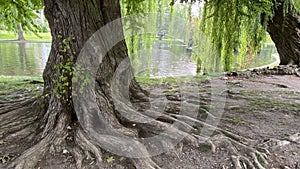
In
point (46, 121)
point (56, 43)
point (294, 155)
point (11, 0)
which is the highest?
point (11, 0)

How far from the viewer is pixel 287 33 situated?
5664 millimetres

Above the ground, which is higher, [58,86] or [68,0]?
[68,0]

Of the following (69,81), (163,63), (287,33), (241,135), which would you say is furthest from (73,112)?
(163,63)

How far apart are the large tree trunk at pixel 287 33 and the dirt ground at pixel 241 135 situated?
2755 mm

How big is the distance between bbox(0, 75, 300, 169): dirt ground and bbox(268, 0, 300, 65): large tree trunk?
2.76 metres

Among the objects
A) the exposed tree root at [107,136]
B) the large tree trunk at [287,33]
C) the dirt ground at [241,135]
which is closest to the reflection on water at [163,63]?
the dirt ground at [241,135]

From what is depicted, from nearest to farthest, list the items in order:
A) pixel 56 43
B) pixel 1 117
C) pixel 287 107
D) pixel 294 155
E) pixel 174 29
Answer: pixel 294 155
pixel 56 43
pixel 1 117
pixel 287 107
pixel 174 29

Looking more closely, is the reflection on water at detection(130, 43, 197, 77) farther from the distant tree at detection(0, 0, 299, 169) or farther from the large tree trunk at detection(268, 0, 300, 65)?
the distant tree at detection(0, 0, 299, 169)

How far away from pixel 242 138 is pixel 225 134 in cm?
16

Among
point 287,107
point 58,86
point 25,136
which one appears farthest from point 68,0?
point 287,107

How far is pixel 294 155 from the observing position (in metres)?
1.82

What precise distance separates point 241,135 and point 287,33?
15.9 feet

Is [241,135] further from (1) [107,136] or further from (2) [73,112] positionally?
(2) [73,112]

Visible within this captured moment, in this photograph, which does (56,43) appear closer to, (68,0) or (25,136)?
(68,0)
